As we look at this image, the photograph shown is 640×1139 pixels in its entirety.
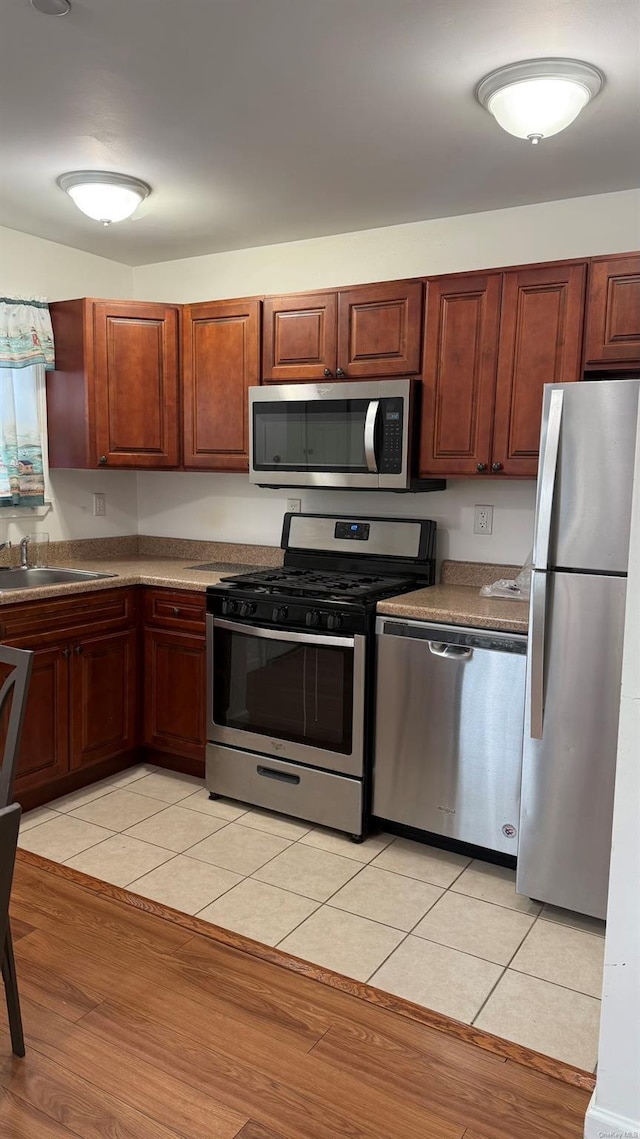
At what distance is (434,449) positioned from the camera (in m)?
3.14

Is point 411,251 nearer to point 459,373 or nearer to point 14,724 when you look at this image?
point 459,373

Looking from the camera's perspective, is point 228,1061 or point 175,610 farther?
point 175,610

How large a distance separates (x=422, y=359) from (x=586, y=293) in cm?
66

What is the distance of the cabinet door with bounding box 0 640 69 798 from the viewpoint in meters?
3.12

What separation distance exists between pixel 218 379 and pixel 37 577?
4.17 ft

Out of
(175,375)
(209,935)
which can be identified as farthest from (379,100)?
(209,935)

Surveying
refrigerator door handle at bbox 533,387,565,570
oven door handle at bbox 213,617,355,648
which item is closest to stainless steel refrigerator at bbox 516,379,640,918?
refrigerator door handle at bbox 533,387,565,570

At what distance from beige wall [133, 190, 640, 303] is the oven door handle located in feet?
5.45

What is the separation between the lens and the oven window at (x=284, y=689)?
9.93 feet

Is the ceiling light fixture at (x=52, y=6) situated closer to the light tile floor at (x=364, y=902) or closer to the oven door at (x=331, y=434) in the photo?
the oven door at (x=331, y=434)

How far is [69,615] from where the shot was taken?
3.25 metres

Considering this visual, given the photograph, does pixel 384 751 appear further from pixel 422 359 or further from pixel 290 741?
pixel 422 359

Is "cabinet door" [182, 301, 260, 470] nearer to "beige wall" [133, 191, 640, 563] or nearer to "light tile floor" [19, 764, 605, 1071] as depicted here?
"beige wall" [133, 191, 640, 563]

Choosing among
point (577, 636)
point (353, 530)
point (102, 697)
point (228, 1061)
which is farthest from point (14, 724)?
point (353, 530)
